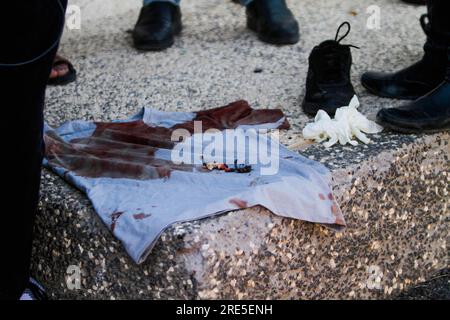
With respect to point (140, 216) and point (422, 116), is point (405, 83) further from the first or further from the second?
point (140, 216)

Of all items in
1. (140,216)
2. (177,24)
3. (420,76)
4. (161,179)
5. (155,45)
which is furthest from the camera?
(177,24)

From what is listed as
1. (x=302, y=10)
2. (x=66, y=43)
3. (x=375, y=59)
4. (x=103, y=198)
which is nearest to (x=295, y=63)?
(x=375, y=59)

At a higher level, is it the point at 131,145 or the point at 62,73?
the point at 131,145

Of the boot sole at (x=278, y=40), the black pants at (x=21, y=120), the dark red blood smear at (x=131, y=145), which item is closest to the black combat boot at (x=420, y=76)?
the dark red blood smear at (x=131, y=145)

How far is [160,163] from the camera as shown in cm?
211

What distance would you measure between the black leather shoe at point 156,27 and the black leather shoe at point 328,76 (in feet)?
2.73

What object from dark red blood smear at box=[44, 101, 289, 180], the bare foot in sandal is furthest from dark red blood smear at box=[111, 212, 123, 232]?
the bare foot in sandal

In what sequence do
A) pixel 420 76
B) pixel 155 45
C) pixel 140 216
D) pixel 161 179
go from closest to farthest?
1. pixel 140 216
2. pixel 161 179
3. pixel 420 76
4. pixel 155 45

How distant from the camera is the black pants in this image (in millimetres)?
1623

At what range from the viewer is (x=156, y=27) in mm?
3156

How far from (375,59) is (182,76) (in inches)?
29.2

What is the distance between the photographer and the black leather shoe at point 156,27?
10.3 ft

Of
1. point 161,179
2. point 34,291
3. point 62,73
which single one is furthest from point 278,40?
point 34,291

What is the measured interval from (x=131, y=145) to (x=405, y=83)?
977mm
